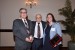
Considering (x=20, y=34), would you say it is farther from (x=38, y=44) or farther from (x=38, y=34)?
(x=38, y=44)

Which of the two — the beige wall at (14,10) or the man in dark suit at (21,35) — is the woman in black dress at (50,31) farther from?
the beige wall at (14,10)

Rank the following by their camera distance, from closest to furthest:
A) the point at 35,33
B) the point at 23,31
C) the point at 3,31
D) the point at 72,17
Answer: the point at 23,31
the point at 35,33
the point at 72,17
the point at 3,31

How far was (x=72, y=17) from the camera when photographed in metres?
6.34

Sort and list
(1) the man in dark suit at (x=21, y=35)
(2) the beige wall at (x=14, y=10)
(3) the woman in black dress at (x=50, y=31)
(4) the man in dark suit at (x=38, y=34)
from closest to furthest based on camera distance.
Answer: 1. (1) the man in dark suit at (x=21, y=35)
2. (3) the woman in black dress at (x=50, y=31)
3. (4) the man in dark suit at (x=38, y=34)
4. (2) the beige wall at (x=14, y=10)

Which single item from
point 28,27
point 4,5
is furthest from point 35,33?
point 4,5

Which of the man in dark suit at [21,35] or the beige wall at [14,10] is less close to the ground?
the beige wall at [14,10]

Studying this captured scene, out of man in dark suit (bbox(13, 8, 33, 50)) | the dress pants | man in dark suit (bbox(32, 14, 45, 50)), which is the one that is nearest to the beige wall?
man in dark suit (bbox(32, 14, 45, 50))

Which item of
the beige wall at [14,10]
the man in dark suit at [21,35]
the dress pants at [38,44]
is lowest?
the dress pants at [38,44]

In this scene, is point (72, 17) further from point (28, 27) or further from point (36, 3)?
point (28, 27)

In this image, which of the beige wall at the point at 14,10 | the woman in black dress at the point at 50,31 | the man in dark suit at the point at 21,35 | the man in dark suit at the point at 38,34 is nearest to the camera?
the man in dark suit at the point at 21,35

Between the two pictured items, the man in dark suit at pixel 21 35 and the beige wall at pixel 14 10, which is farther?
the beige wall at pixel 14 10


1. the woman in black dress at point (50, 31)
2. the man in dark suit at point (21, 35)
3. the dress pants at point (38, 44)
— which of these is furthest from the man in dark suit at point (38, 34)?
the man in dark suit at point (21, 35)

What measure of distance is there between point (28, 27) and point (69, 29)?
Answer: 315cm

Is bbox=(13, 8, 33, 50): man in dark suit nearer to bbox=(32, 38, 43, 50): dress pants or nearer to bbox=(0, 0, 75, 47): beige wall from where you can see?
bbox=(32, 38, 43, 50): dress pants
